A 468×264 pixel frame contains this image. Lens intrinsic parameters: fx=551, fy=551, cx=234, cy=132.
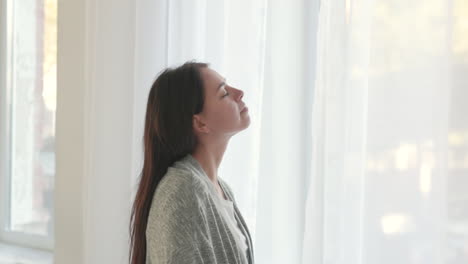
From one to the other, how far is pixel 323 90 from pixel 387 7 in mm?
231

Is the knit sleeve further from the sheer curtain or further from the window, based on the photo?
the window

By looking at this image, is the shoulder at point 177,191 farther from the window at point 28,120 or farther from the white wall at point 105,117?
the window at point 28,120

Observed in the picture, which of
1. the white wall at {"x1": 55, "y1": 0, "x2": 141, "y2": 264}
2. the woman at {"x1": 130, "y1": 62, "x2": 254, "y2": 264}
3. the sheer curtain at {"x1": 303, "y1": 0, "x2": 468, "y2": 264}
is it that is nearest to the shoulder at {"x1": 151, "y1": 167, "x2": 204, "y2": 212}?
the woman at {"x1": 130, "y1": 62, "x2": 254, "y2": 264}

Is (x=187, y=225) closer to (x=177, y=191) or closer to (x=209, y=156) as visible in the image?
(x=177, y=191)

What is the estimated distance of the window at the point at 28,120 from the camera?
90.1 inches

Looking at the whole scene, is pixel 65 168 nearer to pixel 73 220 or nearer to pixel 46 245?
pixel 73 220

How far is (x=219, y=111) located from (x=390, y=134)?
1.25 ft

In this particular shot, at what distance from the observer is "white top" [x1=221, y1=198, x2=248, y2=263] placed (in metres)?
1.19

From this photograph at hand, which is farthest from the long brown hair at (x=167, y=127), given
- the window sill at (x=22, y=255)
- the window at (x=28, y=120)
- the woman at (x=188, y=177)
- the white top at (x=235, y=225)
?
the window at (x=28, y=120)

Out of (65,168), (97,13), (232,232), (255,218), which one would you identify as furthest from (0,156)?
(232,232)

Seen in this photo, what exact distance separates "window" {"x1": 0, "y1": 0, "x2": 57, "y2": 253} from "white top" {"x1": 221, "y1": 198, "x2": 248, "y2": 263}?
1.25 m

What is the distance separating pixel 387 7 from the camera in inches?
47.8

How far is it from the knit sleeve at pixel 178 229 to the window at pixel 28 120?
1293 millimetres

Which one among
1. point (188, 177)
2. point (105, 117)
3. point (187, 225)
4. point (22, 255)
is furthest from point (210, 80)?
point (22, 255)
